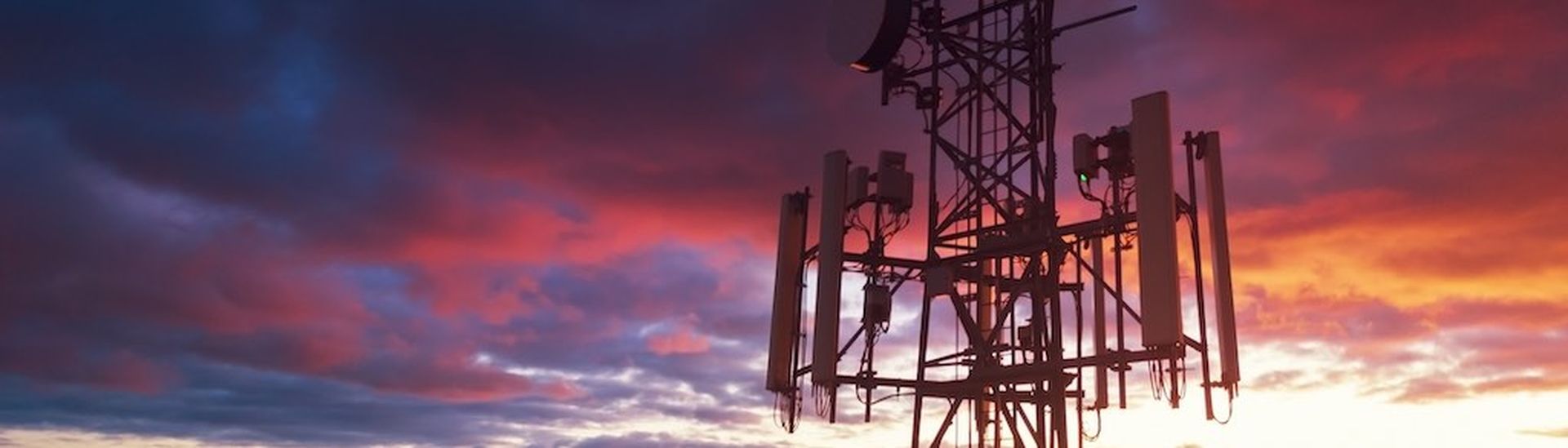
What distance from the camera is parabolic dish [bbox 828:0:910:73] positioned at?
42.6 meters

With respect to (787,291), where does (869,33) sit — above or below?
above

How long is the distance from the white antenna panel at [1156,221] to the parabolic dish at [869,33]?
10.4 m

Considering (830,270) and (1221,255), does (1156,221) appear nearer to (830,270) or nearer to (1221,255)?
(1221,255)

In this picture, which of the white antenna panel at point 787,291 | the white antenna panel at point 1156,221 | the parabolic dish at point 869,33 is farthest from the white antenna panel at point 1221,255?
the white antenna panel at point 787,291

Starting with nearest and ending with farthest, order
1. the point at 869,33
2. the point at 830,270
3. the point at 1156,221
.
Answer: the point at 1156,221 < the point at 830,270 < the point at 869,33

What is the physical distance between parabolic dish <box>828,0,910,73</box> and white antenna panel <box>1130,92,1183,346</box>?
1036cm

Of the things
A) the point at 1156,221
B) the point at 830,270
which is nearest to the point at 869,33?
the point at 830,270

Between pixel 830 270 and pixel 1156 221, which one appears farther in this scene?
pixel 830 270

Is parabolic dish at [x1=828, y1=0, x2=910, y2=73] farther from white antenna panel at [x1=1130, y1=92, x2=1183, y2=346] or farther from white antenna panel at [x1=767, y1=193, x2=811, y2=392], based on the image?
white antenna panel at [x1=1130, y1=92, x2=1183, y2=346]

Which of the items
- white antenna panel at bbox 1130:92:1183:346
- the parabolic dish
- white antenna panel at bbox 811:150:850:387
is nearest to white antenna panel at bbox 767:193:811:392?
white antenna panel at bbox 811:150:850:387

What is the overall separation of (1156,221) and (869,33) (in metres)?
13.3

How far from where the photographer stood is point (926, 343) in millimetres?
40500

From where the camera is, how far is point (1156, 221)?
108 ft

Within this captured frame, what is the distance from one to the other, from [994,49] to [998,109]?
202cm
